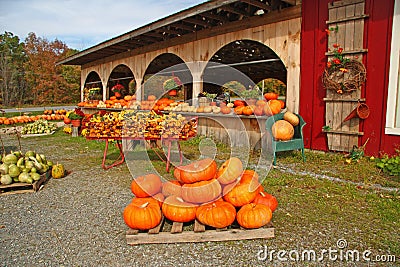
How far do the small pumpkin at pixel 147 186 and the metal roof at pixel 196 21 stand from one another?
388 cm

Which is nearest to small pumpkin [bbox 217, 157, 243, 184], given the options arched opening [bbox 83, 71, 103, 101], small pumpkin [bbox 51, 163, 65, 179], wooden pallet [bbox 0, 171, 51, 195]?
wooden pallet [bbox 0, 171, 51, 195]

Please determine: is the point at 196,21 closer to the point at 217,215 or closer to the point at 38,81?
the point at 217,215

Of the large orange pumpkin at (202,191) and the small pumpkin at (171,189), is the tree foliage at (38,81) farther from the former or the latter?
the large orange pumpkin at (202,191)

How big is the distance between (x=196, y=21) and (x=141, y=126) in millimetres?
3535

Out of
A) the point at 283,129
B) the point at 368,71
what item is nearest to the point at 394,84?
the point at 368,71

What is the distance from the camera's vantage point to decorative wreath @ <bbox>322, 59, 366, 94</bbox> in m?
5.09

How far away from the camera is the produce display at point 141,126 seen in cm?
488

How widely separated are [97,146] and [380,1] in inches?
258

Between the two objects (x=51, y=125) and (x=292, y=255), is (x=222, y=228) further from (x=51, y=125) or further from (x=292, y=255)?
(x=51, y=125)

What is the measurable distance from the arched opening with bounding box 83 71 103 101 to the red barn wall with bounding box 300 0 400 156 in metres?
8.80

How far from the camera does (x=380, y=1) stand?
485 centimetres

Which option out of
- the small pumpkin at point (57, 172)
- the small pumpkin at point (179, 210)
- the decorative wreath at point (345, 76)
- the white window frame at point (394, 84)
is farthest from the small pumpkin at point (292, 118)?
the small pumpkin at point (57, 172)

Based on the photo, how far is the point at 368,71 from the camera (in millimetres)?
5055

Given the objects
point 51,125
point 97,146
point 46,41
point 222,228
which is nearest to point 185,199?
point 222,228
